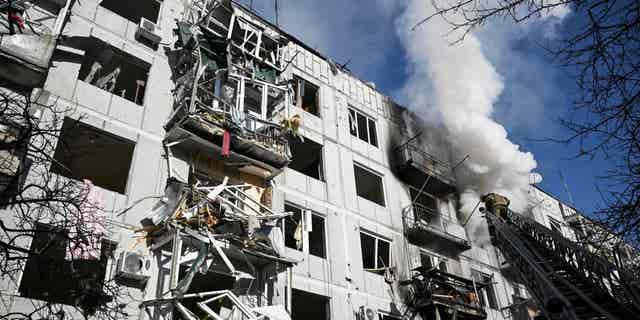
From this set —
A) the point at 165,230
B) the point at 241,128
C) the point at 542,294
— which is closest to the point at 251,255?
the point at 165,230

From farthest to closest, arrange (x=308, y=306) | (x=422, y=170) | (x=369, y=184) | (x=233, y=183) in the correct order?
(x=369, y=184), (x=422, y=170), (x=308, y=306), (x=233, y=183)

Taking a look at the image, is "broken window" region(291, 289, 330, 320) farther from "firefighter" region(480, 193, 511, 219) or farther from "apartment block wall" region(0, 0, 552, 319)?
"firefighter" region(480, 193, 511, 219)

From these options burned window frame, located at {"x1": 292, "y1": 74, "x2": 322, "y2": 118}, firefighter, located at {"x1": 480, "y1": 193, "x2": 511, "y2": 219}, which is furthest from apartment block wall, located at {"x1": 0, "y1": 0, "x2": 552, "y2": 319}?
firefighter, located at {"x1": 480, "y1": 193, "x2": 511, "y2": 219}

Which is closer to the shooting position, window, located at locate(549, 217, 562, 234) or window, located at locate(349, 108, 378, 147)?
window, located at locate(349, 108, 378, 147)

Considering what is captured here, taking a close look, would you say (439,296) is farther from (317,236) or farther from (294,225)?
(294,225)

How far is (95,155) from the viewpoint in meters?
14.3

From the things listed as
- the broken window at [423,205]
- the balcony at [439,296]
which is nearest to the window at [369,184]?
the broken window at [423,205]

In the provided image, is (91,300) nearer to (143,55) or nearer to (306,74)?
(143,55)

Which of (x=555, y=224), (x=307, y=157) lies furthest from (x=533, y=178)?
(x=307, y=157)

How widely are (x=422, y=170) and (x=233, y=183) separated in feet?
31.9

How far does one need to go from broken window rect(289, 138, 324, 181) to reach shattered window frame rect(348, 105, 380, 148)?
102 inches

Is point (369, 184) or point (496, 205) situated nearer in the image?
point (369, 184)

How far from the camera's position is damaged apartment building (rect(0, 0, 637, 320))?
1151cm

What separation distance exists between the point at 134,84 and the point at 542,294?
1525cm
